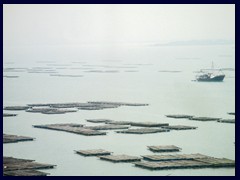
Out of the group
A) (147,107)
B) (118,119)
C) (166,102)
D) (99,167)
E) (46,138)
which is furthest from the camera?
(166,102)

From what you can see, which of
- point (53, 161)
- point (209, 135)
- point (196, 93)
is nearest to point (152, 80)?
point (196, 93)

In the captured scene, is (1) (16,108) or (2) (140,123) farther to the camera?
(1) (16,108)

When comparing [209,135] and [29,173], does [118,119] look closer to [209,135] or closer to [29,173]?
[209,135]

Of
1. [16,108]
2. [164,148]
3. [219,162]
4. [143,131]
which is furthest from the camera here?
[16,108]

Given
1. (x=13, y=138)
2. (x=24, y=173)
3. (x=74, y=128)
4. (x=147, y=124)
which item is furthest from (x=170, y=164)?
(x=147, y=124)

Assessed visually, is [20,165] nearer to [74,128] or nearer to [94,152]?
[94,152]

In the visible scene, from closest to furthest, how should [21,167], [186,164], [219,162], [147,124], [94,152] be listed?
[21,167] → [186,164] → [219,162] → [94,152] → [147,124]

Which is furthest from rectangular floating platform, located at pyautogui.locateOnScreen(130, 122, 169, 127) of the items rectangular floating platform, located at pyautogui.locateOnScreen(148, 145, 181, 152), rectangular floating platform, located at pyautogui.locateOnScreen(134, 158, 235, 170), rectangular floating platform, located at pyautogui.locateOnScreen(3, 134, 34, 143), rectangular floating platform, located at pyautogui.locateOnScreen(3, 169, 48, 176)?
rectangular floating platform, located at pyautogui.locateOnScreen(3, 169, 48, 176)
